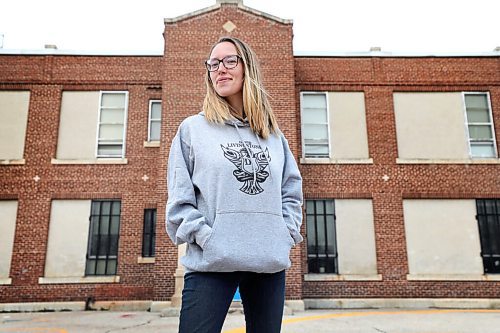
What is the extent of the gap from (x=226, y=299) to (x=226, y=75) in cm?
107

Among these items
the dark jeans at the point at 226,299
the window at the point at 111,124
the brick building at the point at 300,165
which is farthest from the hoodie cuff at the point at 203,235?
the window at the point at 111,124

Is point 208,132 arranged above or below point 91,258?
above

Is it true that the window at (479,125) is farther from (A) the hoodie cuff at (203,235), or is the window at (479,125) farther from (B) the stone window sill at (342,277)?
(A) the hoodie cuff at (203,235)

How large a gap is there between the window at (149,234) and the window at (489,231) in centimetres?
996

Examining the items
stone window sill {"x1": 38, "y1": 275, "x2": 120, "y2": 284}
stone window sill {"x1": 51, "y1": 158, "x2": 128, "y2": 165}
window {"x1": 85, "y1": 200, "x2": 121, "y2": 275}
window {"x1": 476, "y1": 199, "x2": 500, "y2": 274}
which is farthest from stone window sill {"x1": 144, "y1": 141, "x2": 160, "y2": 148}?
window {"x1": 476, "y1": 199, "x2": 500, "y2": 274}

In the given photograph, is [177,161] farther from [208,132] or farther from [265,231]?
[265,231]

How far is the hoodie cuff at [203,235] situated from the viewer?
68.7 inches

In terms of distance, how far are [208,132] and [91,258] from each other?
11664 mm

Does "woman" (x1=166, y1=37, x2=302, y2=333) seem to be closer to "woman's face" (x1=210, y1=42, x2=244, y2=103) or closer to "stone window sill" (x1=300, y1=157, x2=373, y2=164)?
"woman's face" (x1=210, y1=42, x2=244, y2=103)

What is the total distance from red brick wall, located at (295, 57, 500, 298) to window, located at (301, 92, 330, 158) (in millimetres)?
377

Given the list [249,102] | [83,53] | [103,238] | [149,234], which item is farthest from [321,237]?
[249,102]

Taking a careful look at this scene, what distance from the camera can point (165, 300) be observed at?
425 inches

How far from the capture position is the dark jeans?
1687mm

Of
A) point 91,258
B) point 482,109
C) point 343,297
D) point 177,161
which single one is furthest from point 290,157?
point 482,109
